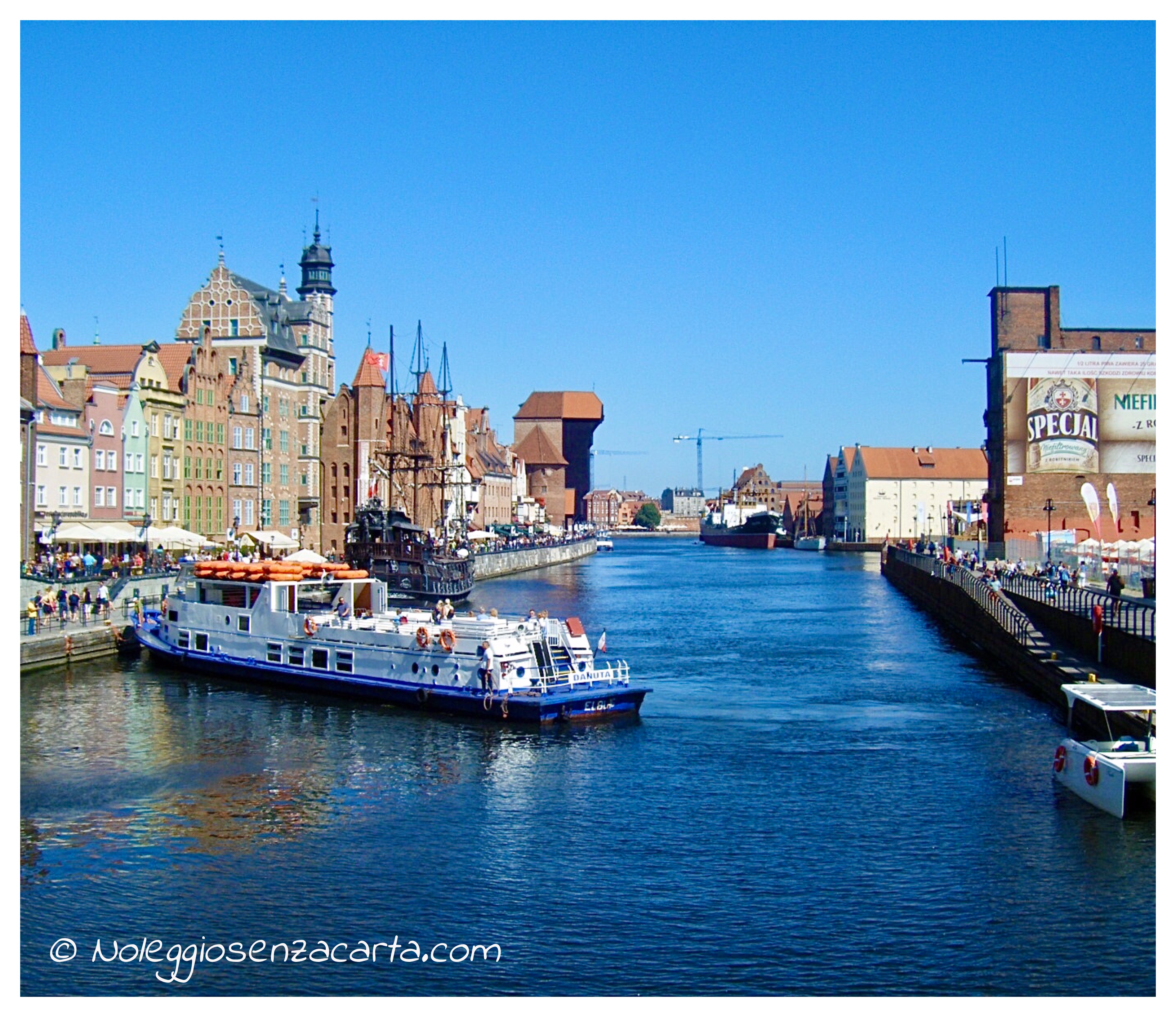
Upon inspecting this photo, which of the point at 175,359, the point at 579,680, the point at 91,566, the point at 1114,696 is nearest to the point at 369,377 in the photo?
the point at 175,359

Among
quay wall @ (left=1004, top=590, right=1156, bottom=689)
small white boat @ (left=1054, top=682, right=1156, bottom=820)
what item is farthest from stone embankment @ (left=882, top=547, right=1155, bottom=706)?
small white boat @ (left=1054, top=682, right=1156, bottom=820)

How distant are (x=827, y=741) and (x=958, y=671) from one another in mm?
17593

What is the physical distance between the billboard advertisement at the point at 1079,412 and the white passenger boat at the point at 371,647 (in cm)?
6026

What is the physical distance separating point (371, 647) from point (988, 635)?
28902 millimetres

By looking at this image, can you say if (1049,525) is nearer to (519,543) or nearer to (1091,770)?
(1091,770)

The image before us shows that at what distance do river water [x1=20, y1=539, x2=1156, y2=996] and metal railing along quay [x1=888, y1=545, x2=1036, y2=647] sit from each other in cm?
702

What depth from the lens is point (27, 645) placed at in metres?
47.8

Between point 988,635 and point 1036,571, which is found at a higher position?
point 1036,571

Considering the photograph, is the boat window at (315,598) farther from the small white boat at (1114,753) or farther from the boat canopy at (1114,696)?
the small white boat at (1114,753)

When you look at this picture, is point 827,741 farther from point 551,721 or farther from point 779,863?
point 779,863

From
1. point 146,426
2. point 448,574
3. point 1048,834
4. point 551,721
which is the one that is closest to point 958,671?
point 551,721

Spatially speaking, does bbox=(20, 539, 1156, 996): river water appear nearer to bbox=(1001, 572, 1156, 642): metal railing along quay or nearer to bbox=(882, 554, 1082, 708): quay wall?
bbox=(882, 554, 1082, 708): quay wall

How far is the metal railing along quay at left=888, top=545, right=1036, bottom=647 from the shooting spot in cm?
5093

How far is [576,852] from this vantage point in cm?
2570
